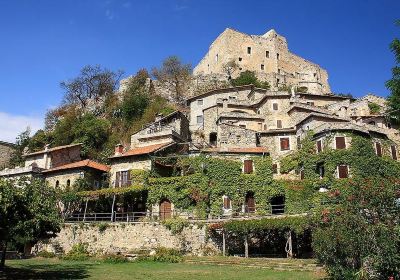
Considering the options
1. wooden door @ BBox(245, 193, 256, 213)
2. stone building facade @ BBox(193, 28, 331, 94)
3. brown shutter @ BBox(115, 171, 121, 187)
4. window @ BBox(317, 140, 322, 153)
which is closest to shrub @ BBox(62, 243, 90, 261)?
brown shutter @ BBox(115, 171, 121, 187)

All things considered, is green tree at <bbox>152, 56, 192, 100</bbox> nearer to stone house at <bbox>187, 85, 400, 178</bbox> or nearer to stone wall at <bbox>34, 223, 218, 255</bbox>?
stone house at <bbox>187, 85, 400, 178</bbox>

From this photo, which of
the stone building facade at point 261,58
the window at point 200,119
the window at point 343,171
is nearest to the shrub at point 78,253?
the window at point 343,171

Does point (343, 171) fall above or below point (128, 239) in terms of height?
above

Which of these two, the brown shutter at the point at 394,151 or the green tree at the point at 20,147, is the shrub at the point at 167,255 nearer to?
the brown shutter at the point at 394,151

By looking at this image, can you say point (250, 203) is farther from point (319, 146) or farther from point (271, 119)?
point (271, 119)

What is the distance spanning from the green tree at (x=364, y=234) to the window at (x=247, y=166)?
71.6ft

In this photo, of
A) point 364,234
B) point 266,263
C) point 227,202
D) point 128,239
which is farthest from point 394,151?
point 364,234

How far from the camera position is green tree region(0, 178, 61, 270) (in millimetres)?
18875

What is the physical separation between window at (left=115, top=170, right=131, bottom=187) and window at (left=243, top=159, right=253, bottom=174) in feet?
40.6

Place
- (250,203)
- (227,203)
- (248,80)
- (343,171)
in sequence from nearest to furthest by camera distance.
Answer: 1. (343,171)
2. (227,203)
3. (250,203)
4. (248,80)

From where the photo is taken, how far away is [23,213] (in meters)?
20.4

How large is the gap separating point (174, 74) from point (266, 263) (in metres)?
54.4

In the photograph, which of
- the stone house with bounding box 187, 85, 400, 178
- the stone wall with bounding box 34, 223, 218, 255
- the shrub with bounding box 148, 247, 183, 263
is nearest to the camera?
the shrub with bounding box 148, 247, 183, 263

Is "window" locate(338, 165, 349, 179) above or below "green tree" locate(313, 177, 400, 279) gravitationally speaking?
above
